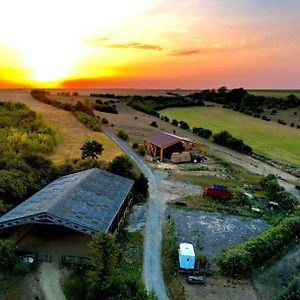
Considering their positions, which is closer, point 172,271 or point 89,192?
point 172,271

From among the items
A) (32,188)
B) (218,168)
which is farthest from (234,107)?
(32,188)

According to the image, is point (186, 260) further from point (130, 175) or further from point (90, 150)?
point (90, 150)

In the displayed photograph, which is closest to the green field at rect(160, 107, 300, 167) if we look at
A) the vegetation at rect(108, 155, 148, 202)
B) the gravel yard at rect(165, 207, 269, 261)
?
the gravel yard at rect(165, 207, 269, 261)

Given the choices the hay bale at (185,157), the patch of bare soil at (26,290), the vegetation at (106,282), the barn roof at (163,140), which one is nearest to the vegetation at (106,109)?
the barn roof at (163,140)

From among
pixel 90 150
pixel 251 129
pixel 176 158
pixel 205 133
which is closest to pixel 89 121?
pixel 205 133

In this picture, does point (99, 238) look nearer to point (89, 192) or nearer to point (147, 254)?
point (147, 254)

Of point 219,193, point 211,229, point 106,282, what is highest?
point 106,282

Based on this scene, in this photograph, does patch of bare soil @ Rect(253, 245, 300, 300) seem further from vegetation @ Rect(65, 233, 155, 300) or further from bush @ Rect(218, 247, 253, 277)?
vegetation @ Rect(65, 233, 155, 300)
